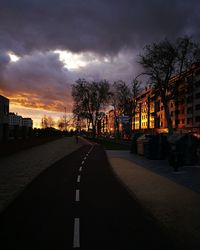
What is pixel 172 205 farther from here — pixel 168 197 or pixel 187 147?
pixel 187 147

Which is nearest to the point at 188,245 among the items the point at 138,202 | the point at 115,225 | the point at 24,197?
the point at 115,225

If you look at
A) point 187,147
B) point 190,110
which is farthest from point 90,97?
point 187,147

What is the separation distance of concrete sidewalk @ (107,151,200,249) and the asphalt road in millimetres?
276

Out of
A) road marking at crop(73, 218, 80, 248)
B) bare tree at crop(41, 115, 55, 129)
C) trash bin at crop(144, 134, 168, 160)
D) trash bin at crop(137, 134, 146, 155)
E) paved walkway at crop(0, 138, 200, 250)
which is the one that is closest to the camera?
road marking at crop(73, 218, 80, 248)

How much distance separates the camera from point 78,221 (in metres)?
6.02

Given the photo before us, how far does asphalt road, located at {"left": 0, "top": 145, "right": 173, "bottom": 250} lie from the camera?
479 cm

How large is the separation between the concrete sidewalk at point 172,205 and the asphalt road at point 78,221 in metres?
0.28

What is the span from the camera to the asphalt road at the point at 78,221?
4789 millimetres

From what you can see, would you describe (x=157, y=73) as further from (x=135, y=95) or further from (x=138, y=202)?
(x=138, y=202)

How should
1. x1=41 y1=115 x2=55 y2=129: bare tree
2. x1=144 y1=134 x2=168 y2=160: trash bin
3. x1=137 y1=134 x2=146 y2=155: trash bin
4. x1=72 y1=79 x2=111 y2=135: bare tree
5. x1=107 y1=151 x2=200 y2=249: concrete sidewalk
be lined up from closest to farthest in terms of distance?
x1=107 y1=151 x2=200 y2=249: concrete sidewalk < x1=144 y1=134 x2=168 y2=160: trash bin < x1=137 y1=134 x2=146 y2=155: trash bin < x1=72 y1=79 x2=111 y2=135: bare tree < x1=41 y1=115 x2=55 y2=129: bare tree

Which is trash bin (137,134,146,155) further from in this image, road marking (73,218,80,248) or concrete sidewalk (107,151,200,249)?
road marking (73,218,80,248)

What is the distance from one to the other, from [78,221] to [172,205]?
2811mm

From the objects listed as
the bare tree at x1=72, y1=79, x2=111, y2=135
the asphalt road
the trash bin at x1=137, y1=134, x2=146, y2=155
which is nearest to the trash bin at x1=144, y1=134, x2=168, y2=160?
the trash bin at x1=137, y1=134, x2=146, y2=155

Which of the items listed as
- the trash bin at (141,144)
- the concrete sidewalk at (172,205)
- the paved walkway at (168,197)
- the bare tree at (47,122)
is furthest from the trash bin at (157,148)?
the bare tree at (47,122)
